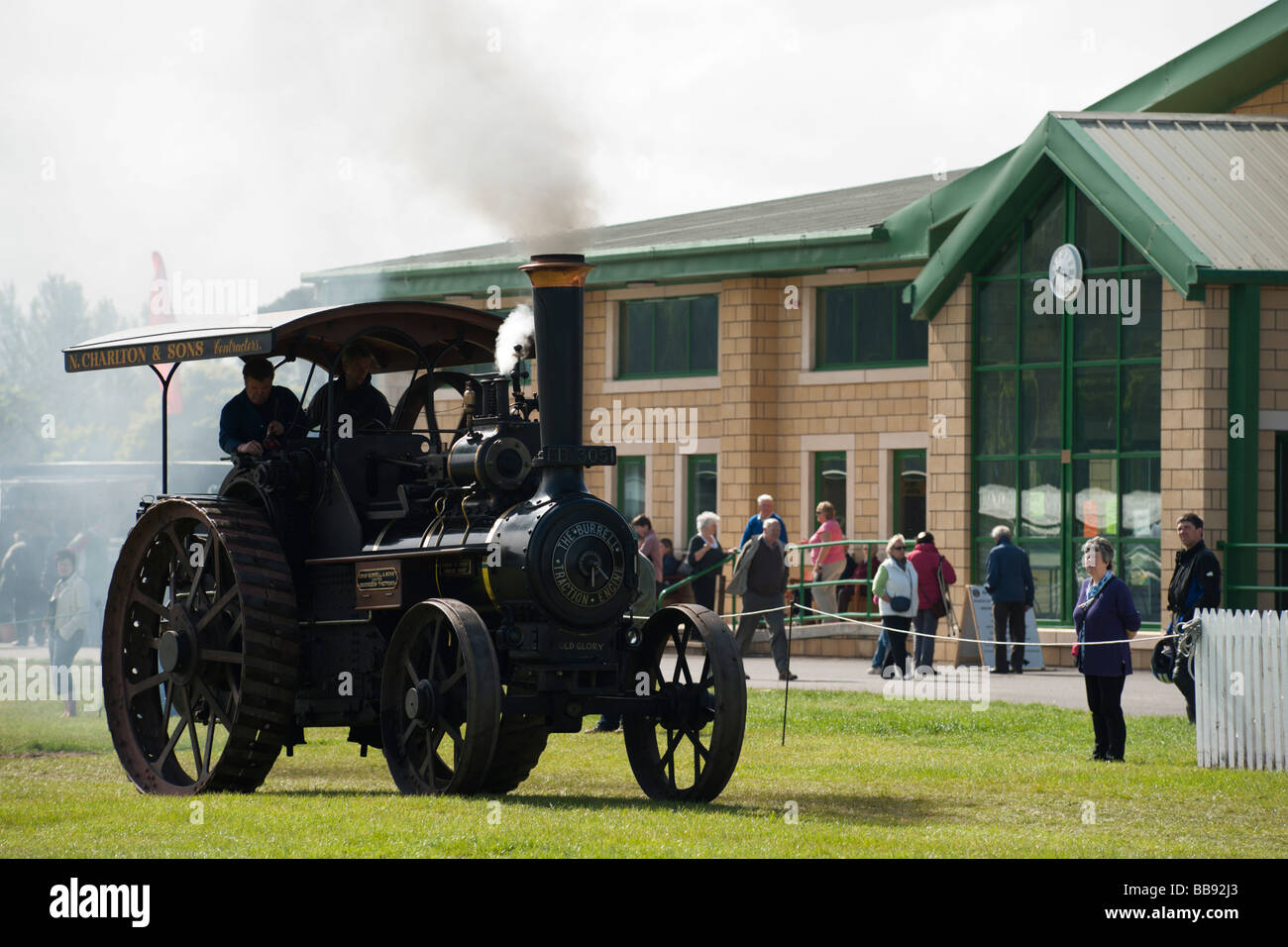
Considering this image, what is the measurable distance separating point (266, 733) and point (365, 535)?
128cm

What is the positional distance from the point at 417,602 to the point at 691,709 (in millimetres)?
1649

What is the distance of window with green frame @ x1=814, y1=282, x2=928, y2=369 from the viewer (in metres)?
26.6

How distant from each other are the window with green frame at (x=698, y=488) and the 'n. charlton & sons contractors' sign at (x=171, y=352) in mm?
16322

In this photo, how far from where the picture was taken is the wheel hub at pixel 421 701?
10.4 metres

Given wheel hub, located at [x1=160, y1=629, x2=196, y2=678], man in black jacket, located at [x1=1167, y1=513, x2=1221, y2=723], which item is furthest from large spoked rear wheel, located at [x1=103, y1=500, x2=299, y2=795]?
man in black jacket, located at [x1=1167, y1=513, x2=1221, y2=723]

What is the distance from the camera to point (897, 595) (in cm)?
2039

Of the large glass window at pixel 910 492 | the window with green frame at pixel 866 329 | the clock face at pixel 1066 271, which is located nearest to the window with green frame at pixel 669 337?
the window with green frame at pixel 866 329

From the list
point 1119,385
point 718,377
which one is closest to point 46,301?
point 718,377

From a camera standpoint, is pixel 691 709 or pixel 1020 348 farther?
pixel 1020 348

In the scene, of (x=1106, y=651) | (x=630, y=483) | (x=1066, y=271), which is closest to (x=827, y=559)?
(x=1066, y=271)

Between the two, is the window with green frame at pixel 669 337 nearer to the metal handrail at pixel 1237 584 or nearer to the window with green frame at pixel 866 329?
the window with green frame at pixel 866 329

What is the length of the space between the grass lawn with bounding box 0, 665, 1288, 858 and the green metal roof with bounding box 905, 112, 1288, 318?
677cm

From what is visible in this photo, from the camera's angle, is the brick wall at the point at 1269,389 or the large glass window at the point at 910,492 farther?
the large glass window at the point at 910,492

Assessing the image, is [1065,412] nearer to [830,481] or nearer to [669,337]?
[830,481]
